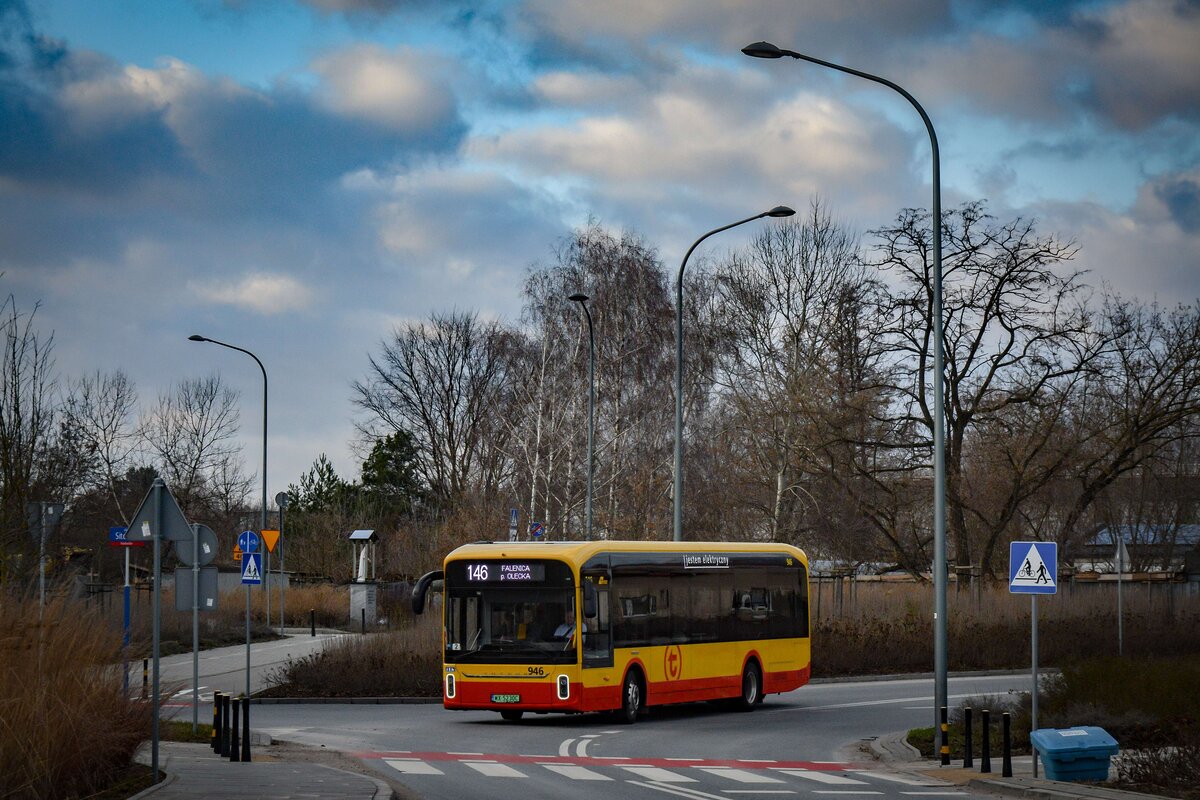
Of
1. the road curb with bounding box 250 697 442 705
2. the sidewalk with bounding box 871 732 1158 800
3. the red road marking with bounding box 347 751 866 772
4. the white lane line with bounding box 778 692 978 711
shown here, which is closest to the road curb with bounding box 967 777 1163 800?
the sidewalk with bounding box 871 732 1158 800

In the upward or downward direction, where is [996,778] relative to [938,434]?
downward

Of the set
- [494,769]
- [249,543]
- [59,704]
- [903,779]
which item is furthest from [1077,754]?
[249,543]

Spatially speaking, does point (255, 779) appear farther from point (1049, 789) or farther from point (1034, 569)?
point (1034, 569)

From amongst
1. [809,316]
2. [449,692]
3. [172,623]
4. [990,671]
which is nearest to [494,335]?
[809,316]

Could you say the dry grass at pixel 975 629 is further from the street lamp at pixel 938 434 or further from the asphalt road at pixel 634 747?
the street lamp at pixel 938 434

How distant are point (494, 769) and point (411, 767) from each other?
982mm

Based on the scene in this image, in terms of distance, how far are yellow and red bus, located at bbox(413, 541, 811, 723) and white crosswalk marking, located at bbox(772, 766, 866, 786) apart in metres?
5.41

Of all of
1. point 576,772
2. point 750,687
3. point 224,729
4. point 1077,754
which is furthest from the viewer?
point 750,687

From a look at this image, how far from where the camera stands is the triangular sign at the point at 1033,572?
63.7ft

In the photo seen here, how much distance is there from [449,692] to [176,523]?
9124 mm

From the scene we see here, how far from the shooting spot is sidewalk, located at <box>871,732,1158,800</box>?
15.4m

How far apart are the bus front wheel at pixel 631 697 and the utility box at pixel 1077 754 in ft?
31.2

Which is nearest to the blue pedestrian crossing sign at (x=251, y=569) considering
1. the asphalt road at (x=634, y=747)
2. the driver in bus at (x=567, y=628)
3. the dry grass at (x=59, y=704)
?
the asphalt road at (x=634, y=747)

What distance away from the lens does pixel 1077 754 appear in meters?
16.6
